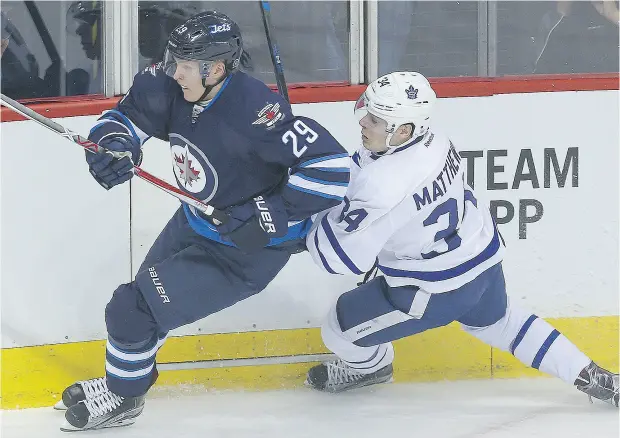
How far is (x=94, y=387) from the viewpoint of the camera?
9.63 feet

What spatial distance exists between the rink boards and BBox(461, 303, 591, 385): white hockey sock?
32cm

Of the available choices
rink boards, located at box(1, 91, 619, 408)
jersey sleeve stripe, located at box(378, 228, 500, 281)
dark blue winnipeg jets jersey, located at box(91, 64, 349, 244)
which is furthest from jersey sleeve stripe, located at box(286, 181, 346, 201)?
rink boards, located at box(1, 91, 619, 408)

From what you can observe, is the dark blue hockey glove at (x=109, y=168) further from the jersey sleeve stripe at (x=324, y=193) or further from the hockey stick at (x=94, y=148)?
the jersey sleeve stripe at (x=324, y=193)

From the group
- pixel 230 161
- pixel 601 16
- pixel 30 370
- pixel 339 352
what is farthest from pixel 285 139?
pixel 601 16

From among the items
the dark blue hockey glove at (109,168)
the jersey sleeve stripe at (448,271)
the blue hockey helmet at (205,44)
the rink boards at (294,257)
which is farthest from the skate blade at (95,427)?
the blue hockey helmet at (205,44)

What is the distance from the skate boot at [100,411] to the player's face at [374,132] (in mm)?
928

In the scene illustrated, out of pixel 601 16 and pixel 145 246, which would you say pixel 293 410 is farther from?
pixel 601 16

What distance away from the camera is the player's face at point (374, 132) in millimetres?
2734

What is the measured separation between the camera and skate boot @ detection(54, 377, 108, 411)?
2920 millimetres

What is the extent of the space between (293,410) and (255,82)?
99cm

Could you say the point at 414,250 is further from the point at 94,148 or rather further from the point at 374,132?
the point at 94,148

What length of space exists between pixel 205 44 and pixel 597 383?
4.77ft

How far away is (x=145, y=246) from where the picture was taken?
3.24 m

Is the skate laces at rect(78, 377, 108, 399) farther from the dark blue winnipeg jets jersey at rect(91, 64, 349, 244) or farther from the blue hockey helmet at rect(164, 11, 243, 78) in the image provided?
the blue hockey helmet at rect(164, 11, 243, 78)
